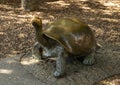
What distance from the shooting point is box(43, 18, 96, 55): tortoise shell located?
330 cm

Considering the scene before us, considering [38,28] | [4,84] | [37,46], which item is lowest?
[4,84]

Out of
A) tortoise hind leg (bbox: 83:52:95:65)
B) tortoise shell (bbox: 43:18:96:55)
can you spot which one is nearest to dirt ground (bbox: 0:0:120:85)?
tortoise hind leg (bbox: 83:52:95:65)

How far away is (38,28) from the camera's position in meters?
3.30

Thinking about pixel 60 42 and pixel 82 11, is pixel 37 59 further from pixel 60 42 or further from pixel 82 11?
pixel 82 11

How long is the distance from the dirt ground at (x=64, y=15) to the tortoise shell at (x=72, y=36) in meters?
0.45

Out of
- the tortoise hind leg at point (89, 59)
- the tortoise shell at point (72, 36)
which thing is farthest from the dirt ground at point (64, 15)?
the tortoise shell at point (72, 36)

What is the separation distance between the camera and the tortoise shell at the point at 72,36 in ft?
10.8

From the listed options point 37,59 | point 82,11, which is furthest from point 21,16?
point 37,59

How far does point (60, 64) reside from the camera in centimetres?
335

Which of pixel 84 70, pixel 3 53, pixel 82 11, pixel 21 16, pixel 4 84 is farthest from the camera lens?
pixel 82 11

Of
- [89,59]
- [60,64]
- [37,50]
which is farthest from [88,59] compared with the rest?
[37,50]

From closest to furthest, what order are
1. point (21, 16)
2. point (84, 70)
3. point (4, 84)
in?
1. point (4, 84)
2. point (84, 70)
3. point (21, 16)

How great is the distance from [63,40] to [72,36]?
12 cm

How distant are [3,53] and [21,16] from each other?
1.20 m
